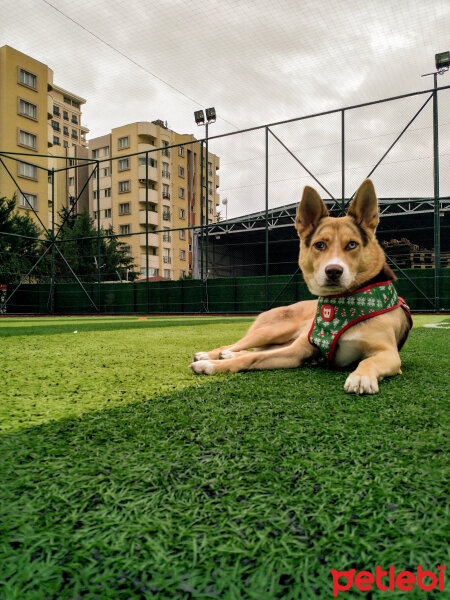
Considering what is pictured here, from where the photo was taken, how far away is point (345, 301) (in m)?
2.21

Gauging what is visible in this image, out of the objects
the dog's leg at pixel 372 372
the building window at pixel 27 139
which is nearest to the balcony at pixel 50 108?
the building window at pixel 27 139

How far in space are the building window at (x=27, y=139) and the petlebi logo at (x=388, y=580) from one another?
110 feet

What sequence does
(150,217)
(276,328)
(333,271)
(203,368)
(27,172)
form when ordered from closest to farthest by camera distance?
(333,271) < (203,368) < (276,328) < (27,172) < (150,217)

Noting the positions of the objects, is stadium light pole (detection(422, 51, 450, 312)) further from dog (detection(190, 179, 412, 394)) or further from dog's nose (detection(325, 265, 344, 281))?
dog's nose (detection(325, 265, 344, 281))

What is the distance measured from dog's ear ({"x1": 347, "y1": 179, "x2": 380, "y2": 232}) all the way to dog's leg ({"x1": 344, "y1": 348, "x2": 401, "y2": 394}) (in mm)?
786

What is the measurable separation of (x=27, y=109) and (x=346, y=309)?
3376 centimetres

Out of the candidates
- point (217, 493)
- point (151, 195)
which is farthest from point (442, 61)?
point (151, 195)

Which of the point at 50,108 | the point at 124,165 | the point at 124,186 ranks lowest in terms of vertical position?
the point at 124,186

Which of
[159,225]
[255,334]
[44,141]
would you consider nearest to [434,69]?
[255,334]

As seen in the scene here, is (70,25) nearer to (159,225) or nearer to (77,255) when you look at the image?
(77,255)

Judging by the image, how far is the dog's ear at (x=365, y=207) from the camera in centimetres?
235

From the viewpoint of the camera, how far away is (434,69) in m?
10.8

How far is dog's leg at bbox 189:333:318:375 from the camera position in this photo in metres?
2.24

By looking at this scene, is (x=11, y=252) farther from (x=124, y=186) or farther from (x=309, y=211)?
(x=309, y=211)
